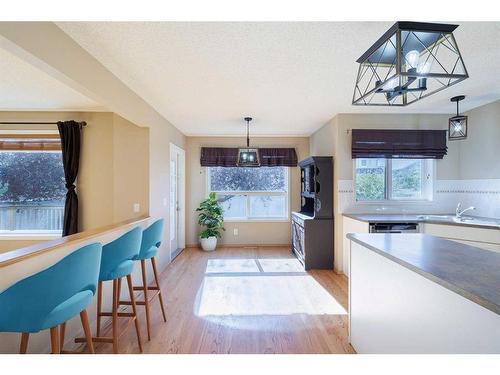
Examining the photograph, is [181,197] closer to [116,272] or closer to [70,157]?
[70,157]

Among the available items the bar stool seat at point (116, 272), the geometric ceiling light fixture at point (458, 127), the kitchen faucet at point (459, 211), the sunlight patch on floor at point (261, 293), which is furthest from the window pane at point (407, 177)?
the bar stool seat at point (116, 272)

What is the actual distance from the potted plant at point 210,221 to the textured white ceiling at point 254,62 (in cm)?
207

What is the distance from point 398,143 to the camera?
3801mm

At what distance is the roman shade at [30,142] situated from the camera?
12.1 feet

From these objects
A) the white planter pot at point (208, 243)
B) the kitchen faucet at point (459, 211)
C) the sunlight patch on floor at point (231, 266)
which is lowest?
the sunlight patch on floor at point (231, 266)

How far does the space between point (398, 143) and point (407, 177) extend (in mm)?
624

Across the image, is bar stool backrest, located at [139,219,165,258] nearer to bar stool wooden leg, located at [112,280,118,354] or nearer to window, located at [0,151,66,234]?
bar stool wooden leg, located at [112,280,118,354]

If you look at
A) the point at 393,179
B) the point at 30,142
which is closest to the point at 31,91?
the point at 30,142

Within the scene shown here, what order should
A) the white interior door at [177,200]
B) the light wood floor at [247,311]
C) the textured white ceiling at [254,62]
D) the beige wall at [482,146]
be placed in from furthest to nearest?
1. the white interior door at [177,200]
2. the beige wall at [482,146]
3. the light wood floor at [247,311]
4. the textured white ceiling at [254,62]

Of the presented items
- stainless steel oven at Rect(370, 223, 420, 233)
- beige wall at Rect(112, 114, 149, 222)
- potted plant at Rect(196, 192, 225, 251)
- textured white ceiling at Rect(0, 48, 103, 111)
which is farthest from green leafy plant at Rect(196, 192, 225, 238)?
stainless steel oven at Rect(370, 223, 420, 233)

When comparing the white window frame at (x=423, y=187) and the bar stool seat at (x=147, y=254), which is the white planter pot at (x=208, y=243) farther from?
the white window frame at (x=423, y=187)

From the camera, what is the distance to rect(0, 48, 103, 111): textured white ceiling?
2.34m

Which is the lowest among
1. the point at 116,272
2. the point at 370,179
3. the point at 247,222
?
the point at 247,222

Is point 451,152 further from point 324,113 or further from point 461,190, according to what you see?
point 324,113
